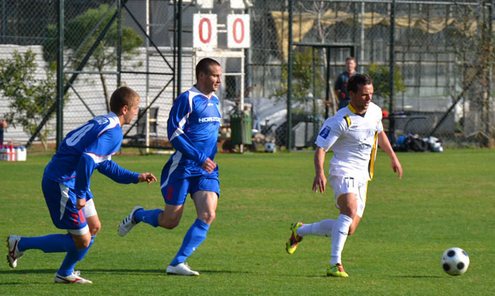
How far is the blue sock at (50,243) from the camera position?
8.92 meters

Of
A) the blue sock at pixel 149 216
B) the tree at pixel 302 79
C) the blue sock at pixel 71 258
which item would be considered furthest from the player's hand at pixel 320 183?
the tree at pixel 302 79

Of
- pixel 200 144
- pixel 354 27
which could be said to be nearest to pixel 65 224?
pixel 200 144

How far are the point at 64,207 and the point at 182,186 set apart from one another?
144 cm

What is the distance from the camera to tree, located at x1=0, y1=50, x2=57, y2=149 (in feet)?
76.3

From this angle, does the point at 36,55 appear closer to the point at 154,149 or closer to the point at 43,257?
the point at 154,149

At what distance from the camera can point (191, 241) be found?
380 inches

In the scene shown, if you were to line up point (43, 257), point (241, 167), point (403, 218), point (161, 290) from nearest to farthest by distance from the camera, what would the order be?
point (161, 290) → point (43, 257) → point (403, 218) → point (241, 167)

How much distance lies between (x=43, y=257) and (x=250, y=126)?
47.6 ft

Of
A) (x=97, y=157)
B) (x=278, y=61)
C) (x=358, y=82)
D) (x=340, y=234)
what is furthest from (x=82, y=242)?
(x=278, y=61)

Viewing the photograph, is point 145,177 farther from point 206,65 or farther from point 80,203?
point 206,65

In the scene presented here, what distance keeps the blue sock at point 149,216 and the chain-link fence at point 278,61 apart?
527 inches

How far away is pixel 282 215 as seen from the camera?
14461 mm

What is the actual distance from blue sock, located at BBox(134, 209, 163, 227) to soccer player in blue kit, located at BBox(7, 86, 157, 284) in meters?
1.06

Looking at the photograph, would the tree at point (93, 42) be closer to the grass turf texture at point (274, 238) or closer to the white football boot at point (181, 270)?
the grass turf texture at point (274, 238)
